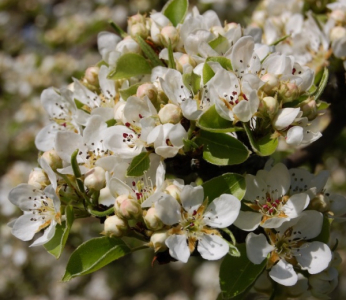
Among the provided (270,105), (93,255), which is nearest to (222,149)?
(270,105)

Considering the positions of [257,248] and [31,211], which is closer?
[257,248]

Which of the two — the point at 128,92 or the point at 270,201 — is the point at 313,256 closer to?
the point at 270,201

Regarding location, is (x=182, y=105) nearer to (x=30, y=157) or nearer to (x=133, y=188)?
(x=133, y=188)

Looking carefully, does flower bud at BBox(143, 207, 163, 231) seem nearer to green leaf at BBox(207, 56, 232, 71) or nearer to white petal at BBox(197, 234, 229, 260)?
white petal at BBox(197, 234, 229, 260)

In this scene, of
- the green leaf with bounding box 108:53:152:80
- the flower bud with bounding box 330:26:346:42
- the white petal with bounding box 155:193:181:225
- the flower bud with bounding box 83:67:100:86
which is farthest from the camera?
the flower bud with bounding box 330:26:346:42

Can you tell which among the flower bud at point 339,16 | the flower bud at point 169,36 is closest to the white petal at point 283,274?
the flower bud at point 169,36

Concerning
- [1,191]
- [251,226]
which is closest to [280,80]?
[251,226]

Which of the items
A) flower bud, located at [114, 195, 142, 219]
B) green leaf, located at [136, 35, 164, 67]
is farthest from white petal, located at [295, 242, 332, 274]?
green leaf, located at [136, 35, 164, 67]
